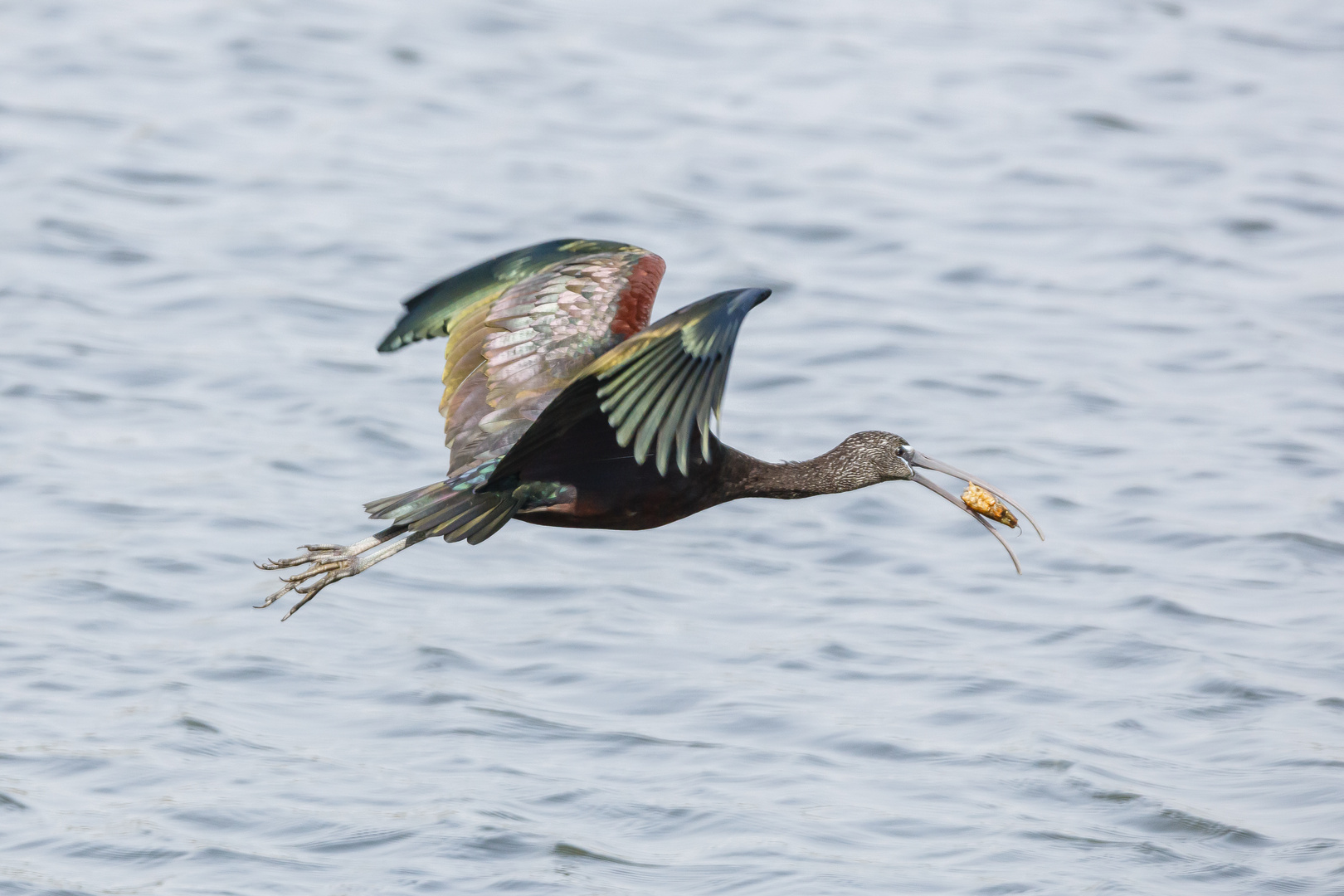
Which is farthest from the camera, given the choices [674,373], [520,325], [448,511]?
[520,325]

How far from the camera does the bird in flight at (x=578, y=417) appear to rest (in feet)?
20.6

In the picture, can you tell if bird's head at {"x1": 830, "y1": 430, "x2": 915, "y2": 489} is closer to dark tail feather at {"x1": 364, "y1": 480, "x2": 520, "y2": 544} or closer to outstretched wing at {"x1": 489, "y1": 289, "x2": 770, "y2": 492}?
dark tail feather at {"x1": 364, "y1": 480, "x2": 520, "y2": 544}

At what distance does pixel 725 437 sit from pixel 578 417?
5096 millimetres

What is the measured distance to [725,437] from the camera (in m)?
12.1

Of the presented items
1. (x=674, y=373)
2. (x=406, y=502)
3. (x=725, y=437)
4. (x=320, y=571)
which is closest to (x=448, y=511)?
(x=406, y=502)

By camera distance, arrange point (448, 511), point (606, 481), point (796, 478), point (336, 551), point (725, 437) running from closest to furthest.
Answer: point (448, 511), point (606, 481), point (336, 551), point (796, 478), point (725, 437)

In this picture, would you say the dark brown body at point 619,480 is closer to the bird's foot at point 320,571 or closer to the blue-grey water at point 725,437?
the bird's foot at point 320,571

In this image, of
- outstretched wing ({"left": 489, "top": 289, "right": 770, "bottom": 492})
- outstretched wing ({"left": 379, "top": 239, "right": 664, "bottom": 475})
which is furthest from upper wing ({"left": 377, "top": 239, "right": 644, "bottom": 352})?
outstretched wing ({"left": 489, "top": 289, "right": 770, "bottom": 492})

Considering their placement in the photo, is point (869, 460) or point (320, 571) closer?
Result: point (320, 571)

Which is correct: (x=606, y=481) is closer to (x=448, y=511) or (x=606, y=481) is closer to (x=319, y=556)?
(x=448, y=511)

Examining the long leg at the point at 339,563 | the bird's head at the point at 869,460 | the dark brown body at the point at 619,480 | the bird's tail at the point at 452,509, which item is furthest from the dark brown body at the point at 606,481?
the bird's head at the point at 869,460

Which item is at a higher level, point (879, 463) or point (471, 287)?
point (471, 287)

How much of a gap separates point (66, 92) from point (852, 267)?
7020 mm

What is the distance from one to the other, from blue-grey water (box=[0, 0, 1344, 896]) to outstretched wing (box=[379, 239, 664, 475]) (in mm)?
1916
